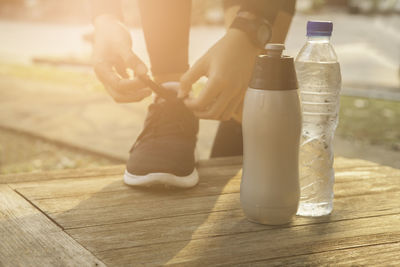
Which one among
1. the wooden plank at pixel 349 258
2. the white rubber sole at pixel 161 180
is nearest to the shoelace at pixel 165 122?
the white rubber sole at pixel 161 180

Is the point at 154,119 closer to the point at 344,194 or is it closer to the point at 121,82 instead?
the point at 121,82

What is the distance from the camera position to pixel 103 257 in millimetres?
1104

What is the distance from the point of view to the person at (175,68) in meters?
1.37

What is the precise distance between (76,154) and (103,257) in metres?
2.12

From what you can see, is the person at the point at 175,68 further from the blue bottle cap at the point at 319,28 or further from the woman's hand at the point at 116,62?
the blue bottle cap at the point at 319,28

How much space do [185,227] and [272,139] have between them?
289 mm

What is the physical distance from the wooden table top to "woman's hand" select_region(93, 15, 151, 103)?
28 cm

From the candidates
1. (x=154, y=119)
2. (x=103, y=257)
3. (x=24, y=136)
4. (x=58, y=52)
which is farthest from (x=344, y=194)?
(x=58, y=52)

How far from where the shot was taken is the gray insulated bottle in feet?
3.89

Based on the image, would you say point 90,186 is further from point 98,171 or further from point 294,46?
point 294,46

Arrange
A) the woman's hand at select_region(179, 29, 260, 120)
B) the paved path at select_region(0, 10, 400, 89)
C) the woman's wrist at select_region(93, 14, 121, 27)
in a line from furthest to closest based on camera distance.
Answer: the paved path at select_region(0, 10, 400, 89)
the woman's wrist at select_region(93, 14, 121, 27)
the woman's hand at select_region(179, 29, 260, 120)

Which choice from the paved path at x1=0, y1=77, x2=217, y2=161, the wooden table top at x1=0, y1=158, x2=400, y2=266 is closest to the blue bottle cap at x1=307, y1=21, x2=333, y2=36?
the wooden table top at x1=0, y1=158, x2=400, y2=266

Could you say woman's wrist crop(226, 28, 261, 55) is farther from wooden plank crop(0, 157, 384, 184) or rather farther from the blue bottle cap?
wooden plank crop(0, 157, 384, 184)

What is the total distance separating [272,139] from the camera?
1.20 metres
